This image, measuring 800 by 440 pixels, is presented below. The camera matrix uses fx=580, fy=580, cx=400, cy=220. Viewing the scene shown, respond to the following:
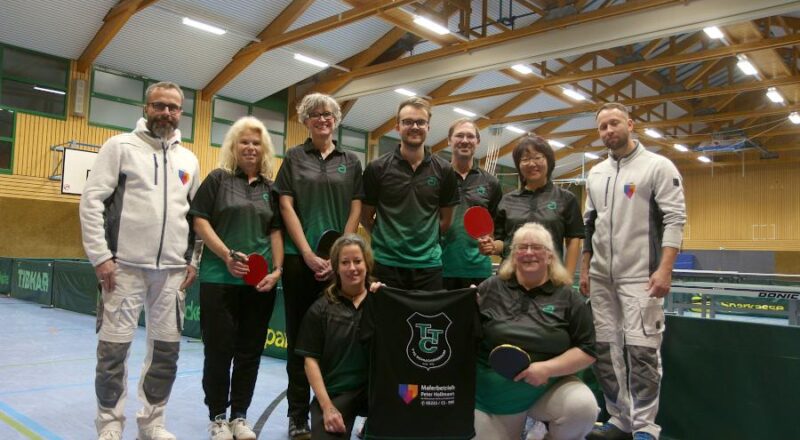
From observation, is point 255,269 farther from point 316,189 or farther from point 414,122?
point 414,122

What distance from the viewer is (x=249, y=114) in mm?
17422

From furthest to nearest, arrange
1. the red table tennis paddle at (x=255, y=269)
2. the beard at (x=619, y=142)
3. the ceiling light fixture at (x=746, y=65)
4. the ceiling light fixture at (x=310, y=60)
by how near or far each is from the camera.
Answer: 1. the ceiling light fixture at (x=310, y=60)
2. the ceiling light fixture at (x=746, y=65)
3. the beard at (x=619, y=142)
4. the red table tennis paddle at (x=255, y=269)

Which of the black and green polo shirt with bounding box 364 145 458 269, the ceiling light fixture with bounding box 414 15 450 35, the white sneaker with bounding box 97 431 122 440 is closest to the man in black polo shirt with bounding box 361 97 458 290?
the black and green polo shirt with bounding box 364 145 458 269

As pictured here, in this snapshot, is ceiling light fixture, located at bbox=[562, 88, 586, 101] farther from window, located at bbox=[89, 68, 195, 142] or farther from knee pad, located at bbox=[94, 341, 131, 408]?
knee pad, located at bbox=[94, 341, 131, 408]

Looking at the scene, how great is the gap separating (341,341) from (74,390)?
2835 millimetres

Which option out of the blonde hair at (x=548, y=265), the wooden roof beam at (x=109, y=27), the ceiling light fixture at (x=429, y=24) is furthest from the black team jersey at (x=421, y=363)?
the wooden roof beam at (x=109, y=27)

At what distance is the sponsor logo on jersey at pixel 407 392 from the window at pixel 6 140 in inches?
568

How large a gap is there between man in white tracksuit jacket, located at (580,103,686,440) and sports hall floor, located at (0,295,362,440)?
1.96 m

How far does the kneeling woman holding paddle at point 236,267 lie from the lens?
307 centimetres

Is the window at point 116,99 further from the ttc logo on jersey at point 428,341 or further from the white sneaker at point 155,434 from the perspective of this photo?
the ttc logo on jersey at point 428,341

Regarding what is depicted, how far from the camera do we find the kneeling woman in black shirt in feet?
9.02

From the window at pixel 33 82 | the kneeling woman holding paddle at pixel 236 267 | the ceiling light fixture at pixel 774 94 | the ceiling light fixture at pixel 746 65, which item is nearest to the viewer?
the kneeling woman holding paddle at pixel 236 267

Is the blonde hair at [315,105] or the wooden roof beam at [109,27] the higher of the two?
the wooden roof beam at [109,27]

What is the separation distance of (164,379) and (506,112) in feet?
63.3
